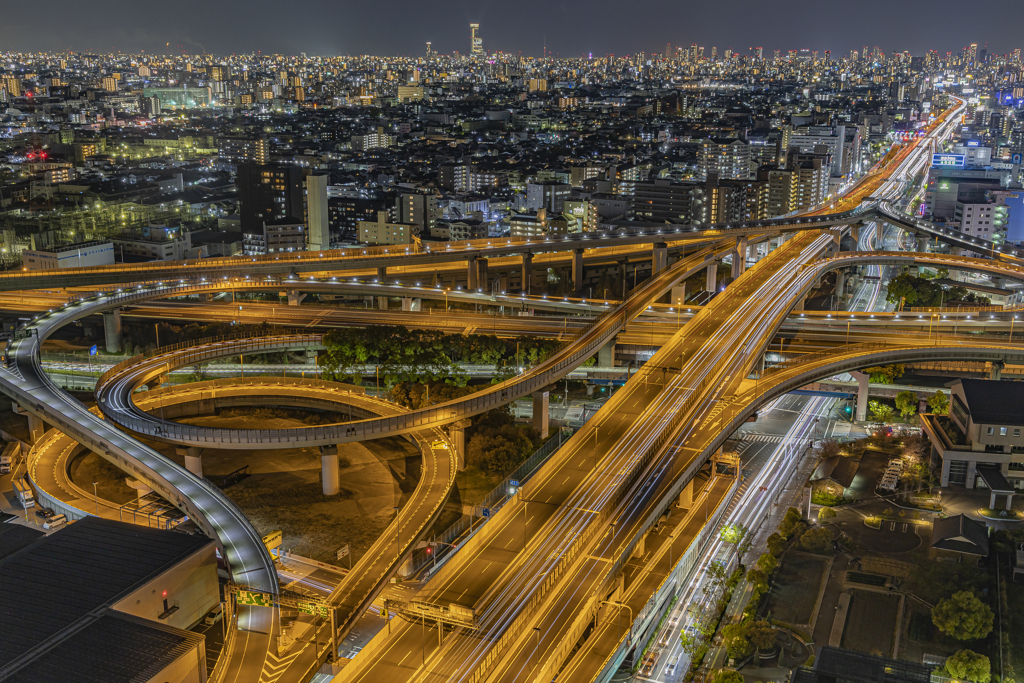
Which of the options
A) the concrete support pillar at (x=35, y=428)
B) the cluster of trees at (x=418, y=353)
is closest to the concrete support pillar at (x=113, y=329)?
the concrete support pillar at (x=35, y=428)

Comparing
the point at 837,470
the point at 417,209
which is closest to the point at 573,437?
the point at 837,470

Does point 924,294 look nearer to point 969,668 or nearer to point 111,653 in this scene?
point 969,668

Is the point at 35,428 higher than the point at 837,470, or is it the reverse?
the point at 35,428

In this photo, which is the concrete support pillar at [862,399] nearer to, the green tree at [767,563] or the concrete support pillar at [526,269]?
the green tree at [767,563]

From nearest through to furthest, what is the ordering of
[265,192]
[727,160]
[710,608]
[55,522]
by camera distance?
1. [710,608]
2. [55,522]
3. [265,192]
4. [727,160]

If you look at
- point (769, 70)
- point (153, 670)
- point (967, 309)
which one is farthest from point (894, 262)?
point (769, 70)

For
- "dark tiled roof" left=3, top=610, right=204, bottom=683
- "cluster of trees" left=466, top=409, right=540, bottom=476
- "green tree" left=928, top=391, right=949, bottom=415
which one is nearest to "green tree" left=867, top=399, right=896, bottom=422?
"green tree" left=928, top=391, right=949, bottom=415
